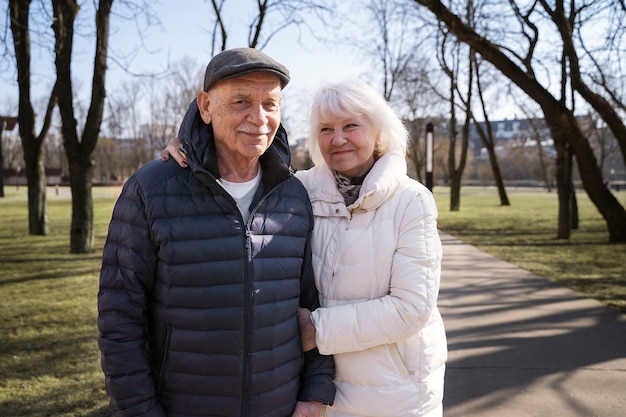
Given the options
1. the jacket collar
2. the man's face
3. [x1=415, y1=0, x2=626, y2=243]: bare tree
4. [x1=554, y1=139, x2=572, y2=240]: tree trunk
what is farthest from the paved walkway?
[x1=554, y1=139, x2=572, y2=240]: tree trunk

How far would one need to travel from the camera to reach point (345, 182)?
2348mm

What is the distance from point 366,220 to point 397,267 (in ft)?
0.77

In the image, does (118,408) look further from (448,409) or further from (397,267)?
(448,409)

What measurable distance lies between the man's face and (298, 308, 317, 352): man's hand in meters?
0.67

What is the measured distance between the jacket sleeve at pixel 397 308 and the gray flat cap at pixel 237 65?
804 mm

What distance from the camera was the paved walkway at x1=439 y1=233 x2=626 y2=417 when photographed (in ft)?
12.3

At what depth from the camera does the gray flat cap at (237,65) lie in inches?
71.7

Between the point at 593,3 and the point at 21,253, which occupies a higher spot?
the point at 593,3

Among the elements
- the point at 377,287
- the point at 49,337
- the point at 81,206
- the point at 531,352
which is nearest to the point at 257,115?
the point at 377,287

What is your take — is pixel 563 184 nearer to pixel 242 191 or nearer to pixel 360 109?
Result: pixel 360 109

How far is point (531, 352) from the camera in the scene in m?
4.82

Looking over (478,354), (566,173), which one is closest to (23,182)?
(566,173)

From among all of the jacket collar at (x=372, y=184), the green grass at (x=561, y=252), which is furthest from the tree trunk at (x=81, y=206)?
the jacket collar at (x=372, y=184)

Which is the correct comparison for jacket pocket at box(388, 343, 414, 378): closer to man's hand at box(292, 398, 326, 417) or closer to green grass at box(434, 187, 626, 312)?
man's hand at box(292, 398, 326, 417)
